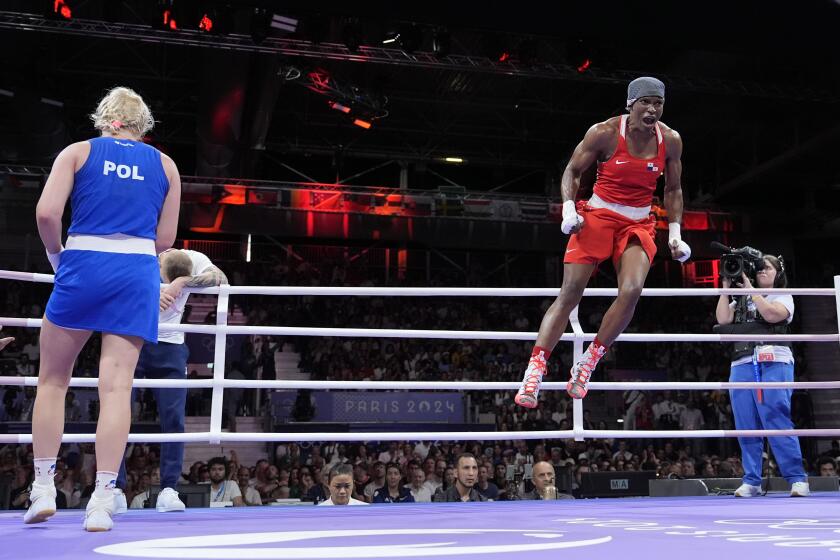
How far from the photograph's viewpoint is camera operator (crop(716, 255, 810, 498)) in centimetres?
409

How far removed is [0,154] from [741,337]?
45.8 ft

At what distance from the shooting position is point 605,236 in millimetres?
3535

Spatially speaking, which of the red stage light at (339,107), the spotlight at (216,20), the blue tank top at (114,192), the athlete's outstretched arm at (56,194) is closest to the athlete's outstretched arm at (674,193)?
the blue tank top at (114,192)

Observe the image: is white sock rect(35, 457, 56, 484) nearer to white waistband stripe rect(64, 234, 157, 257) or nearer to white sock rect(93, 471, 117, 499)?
white sock rect(93, 471, 117, 499)

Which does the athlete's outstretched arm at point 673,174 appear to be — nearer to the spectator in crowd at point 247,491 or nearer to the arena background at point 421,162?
the arena background at point 421,162

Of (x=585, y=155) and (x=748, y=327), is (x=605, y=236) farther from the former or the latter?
(x=748, y=327)

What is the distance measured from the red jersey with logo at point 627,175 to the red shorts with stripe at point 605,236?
0.08 metres

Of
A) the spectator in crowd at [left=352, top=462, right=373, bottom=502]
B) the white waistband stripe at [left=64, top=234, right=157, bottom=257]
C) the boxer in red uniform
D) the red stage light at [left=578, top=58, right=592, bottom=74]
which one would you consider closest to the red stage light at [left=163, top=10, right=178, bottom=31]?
the red stage light at [left=578, top=58, right=592, bottom=74]

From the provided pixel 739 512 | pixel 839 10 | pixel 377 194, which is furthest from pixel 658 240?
pixel 739 512

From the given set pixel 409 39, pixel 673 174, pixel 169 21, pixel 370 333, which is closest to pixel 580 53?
pixel 409 39

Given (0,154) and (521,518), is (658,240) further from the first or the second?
(521,518)

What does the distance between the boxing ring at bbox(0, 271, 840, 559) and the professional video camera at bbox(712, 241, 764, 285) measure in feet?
0.72

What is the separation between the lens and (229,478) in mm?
7223

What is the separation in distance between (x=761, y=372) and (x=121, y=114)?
342 centimetres
